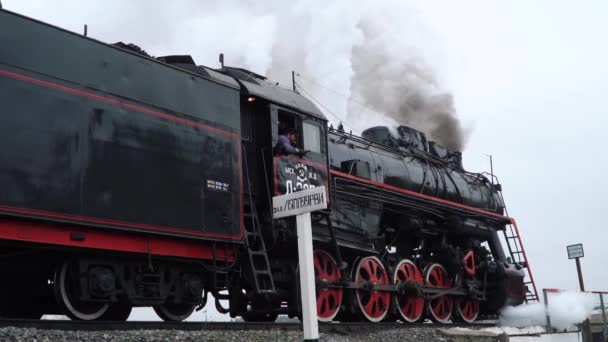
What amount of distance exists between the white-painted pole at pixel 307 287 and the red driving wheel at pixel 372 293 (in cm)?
593

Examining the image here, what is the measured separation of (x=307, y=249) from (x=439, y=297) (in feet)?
29.8

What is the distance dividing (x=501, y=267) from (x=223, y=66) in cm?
846

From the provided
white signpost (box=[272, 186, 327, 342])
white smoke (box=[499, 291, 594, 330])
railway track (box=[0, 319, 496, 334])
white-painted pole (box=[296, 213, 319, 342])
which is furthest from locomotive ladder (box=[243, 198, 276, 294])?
white smoke (box=[499, 291, 594, 330])

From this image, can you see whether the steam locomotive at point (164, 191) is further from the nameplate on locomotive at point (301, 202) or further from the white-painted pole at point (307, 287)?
the white-painted pole at point (307, 287)

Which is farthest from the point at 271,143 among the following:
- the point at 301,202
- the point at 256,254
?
the point at 301,202

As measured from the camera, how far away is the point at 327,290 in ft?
33.7

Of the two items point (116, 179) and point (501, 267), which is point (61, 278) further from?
point (501, 267)

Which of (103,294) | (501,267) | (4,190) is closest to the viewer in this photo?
(4,190)

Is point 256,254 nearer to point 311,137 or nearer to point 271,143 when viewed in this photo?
point 271,143

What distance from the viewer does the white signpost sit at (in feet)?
16.9

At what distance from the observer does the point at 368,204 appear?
11836 mm

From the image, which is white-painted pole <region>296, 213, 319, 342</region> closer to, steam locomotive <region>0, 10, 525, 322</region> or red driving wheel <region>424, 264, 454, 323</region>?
steam locomotive <region>0, 10, 525, 322</region>

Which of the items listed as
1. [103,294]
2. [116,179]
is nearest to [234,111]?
[116,179]

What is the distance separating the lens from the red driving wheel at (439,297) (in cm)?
1344
